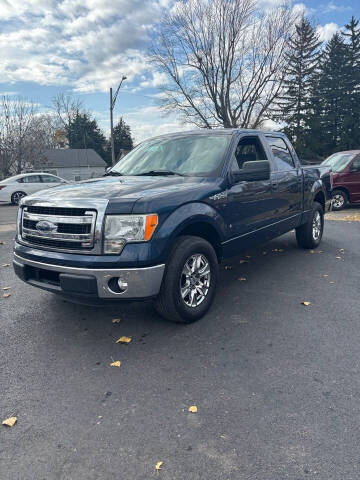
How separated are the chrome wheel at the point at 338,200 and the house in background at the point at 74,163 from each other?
43.9m

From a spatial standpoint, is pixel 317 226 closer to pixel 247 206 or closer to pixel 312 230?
pixel 312 230

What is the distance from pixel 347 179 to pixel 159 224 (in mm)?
9706

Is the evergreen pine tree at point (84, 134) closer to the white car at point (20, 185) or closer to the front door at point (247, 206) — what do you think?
the white car at point (20, 185)

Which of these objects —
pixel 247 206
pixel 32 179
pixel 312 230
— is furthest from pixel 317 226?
pixel 32 179

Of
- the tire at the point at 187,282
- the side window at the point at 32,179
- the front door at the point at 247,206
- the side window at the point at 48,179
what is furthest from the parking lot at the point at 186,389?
the side window at the point at 48,179

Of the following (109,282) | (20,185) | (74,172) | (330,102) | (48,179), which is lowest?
(109,282)

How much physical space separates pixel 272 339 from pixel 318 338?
1.36ft

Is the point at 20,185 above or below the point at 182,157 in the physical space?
below

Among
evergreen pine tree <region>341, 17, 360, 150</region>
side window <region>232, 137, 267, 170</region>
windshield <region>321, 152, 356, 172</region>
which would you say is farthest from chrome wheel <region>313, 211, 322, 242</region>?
evergreen pine tree <region>341, 17, 360, 150</region>

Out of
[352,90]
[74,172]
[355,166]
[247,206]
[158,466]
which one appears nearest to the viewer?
[158,466]

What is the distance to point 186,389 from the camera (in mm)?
2592

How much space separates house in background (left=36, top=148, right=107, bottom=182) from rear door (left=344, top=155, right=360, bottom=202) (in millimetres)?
44263

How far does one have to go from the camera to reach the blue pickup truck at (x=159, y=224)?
3008 mm

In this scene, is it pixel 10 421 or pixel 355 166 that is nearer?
pixel 10 421
